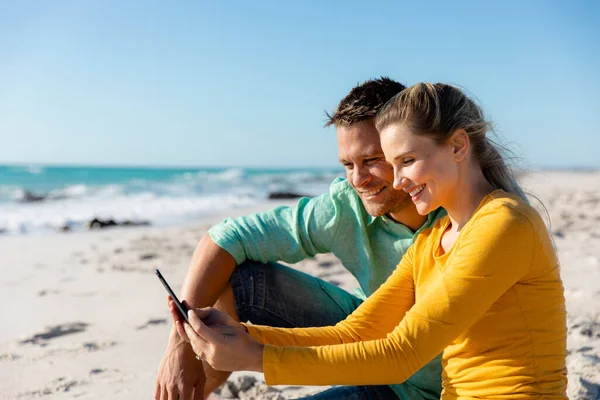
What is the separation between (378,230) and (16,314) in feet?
9.65

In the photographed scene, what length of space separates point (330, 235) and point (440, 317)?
990mm

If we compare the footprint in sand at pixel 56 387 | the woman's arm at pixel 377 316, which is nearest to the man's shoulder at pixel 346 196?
the woman's arm at pixel 377 316

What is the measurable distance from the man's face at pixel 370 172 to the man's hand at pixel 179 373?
88 cm

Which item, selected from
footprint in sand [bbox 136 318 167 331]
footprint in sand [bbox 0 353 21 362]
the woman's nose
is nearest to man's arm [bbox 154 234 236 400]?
the woman's nose

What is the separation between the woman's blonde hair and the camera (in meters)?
1.69

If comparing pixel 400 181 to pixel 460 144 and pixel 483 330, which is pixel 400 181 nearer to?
pixel 460 144

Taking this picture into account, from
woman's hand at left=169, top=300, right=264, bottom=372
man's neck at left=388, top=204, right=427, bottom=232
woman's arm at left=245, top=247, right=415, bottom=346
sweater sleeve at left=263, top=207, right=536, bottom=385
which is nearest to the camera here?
sweater sleeve at left=263, top=207, right=536, bottom=385

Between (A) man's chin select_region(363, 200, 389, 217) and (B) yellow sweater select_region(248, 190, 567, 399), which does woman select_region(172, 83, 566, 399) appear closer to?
(B) yellow sweater select_region(248, 190, 567, 399)

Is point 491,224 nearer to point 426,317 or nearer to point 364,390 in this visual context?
point 426,317

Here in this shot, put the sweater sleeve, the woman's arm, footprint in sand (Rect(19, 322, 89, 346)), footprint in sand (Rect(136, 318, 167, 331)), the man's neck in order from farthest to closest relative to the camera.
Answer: footprint in sand (Rect(136, 318, 167, 331))
footprint in sand (Rect(19, 322, 89, 346))
the man's neck
the woman's arm
the sweater sleeve

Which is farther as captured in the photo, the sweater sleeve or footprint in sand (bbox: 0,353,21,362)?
footprint in sand (bbox: 0,353,21,362)

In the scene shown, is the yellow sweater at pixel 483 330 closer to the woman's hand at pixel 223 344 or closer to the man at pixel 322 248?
the woman's hand at pixel 223 344

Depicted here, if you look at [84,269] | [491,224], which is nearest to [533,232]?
[491,224]

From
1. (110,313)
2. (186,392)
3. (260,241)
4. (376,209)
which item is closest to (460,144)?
(376,209)
